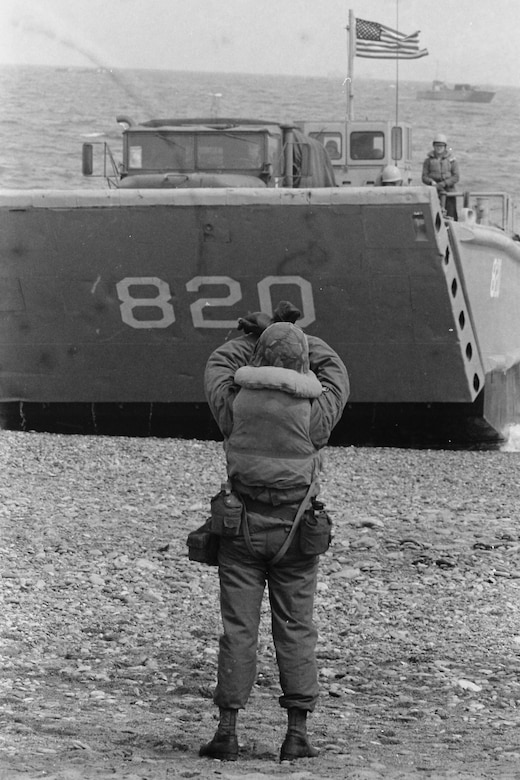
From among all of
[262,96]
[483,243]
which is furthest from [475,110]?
[483,243]

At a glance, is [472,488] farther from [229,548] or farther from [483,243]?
[229,548]

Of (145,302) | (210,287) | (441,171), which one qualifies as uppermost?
(441,171)

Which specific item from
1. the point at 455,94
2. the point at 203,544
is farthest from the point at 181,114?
the point at 203,544

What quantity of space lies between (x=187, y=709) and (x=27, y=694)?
58 cm

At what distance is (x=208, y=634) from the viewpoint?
588cm

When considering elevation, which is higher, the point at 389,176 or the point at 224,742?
the point at 389,176

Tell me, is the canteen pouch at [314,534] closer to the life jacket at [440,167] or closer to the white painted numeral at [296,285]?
the white painted numeral at [296,285]

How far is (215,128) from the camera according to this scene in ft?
39.5

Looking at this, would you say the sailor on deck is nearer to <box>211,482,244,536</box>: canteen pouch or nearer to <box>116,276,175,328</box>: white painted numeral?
<box>116,276,175,328</box>: white painted numeral

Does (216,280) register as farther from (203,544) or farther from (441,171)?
(203,544)

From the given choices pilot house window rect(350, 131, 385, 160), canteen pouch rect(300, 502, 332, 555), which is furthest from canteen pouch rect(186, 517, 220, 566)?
pilot house window rect(350, 131, 385, 160)

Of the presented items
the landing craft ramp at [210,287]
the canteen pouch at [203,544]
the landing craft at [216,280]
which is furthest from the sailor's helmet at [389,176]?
the canteen pouch at [203,544]

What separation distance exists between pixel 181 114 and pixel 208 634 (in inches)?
2474

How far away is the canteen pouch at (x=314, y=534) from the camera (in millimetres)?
4156
